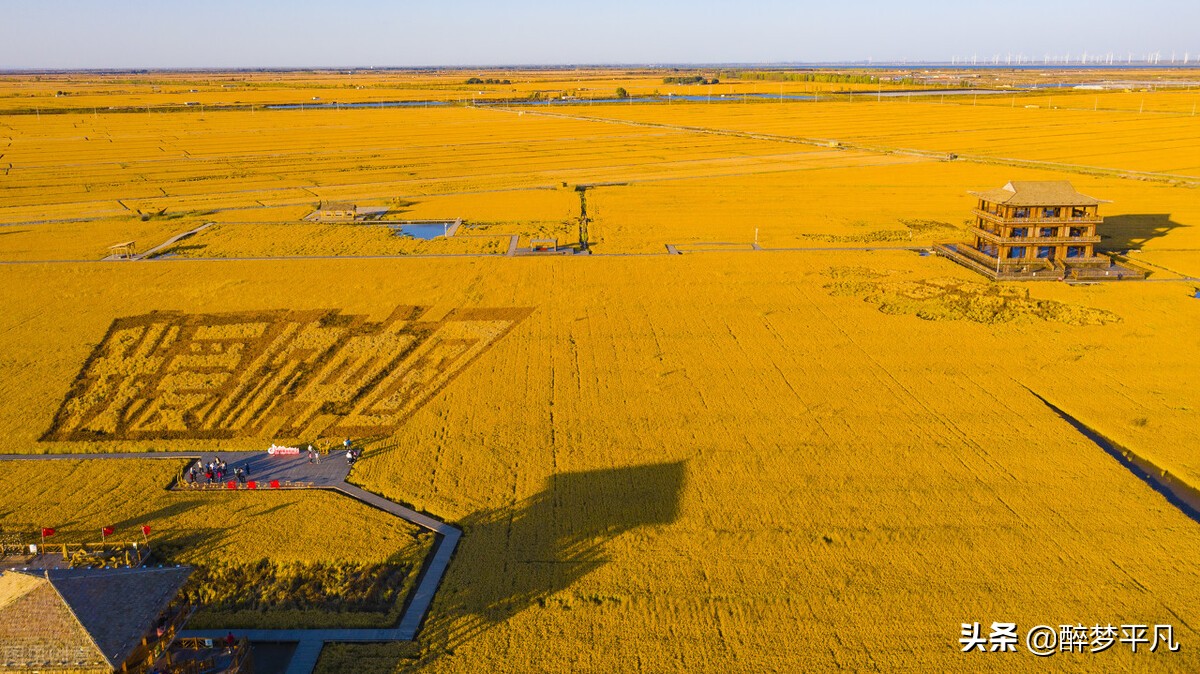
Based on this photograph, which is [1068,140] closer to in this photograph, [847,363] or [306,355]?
[847,363]

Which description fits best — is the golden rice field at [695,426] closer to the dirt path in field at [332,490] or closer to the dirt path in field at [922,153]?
the dirt path in field at [332,490]

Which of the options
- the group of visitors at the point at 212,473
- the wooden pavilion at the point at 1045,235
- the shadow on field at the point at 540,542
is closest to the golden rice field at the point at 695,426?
the shadow on field at the point at 540,542

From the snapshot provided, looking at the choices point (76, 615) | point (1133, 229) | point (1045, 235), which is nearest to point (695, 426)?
point (76, 615)

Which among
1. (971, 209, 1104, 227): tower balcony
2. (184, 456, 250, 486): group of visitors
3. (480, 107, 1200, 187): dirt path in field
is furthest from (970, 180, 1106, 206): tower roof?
(184, 456, 250, 486): group of visitors

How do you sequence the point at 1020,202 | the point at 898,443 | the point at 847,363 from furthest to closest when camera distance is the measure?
the point at 1020,202, the point at 847,363, the point at 898,443

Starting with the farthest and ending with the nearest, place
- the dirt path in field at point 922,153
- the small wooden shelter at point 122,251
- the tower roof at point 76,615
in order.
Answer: the dirt path in field at point 922,153 → the small wooden shelter at point 122,251 → the tower roof at point 76,615

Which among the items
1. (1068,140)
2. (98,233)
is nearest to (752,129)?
(1068,140)
